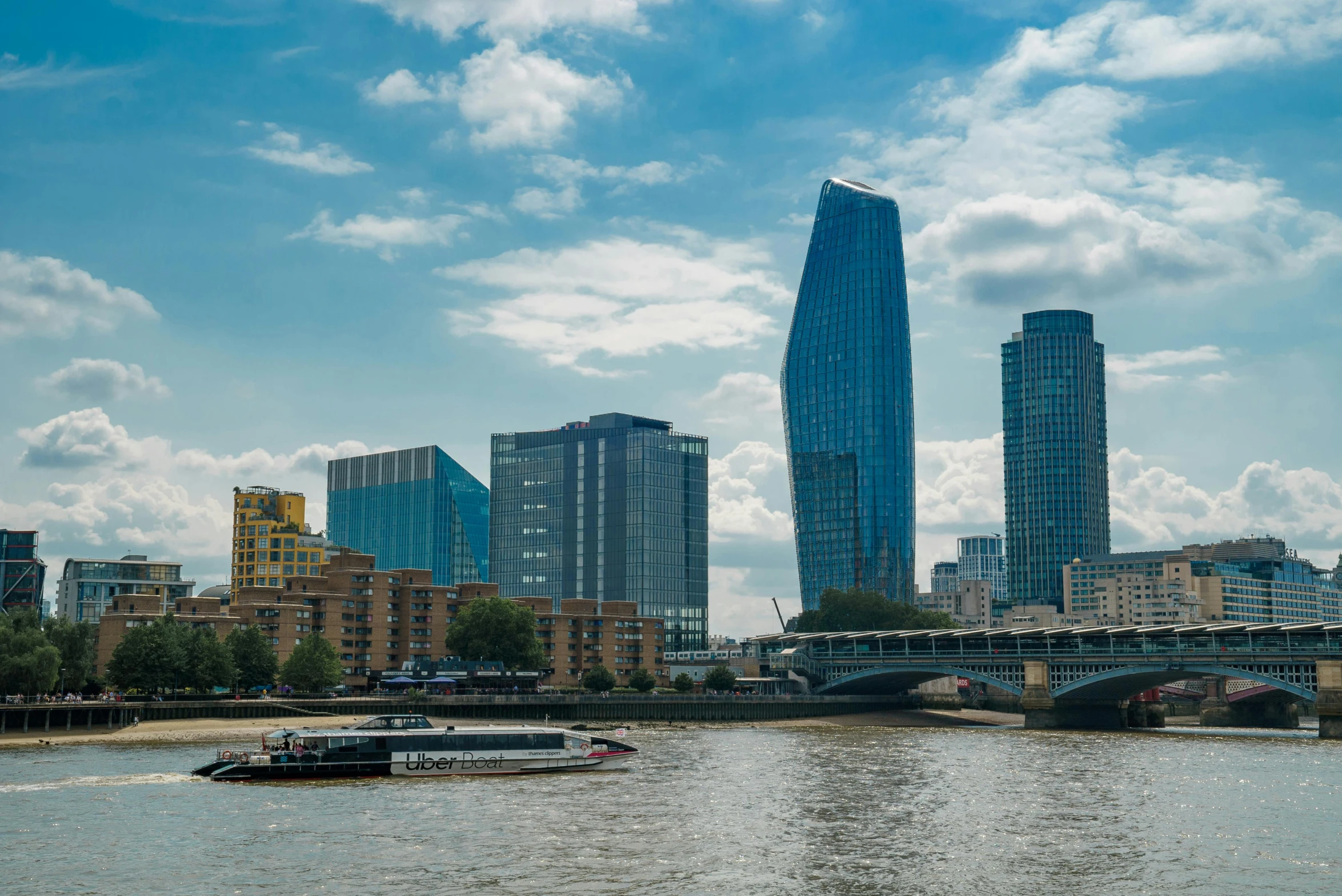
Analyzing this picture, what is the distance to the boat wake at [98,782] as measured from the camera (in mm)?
91438

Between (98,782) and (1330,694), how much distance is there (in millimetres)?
136739

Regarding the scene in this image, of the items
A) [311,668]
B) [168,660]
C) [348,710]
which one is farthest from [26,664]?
[311,668]

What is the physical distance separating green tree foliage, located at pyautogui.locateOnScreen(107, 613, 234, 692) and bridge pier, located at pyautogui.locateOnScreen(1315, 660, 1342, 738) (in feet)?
433

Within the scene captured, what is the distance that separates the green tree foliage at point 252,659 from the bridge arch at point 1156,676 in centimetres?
10653

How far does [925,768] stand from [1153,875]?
5247 cm

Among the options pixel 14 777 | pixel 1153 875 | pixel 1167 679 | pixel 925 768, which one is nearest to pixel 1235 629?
pixel 1167 679

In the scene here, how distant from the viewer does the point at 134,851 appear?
6856cm

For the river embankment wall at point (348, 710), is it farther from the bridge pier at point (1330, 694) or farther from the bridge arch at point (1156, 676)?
the bridge pier at point (1330, 694)

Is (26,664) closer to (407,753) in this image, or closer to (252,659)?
(252,659)

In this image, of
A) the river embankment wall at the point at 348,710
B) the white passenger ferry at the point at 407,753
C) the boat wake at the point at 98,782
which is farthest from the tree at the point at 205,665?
the boat wake at the point at 98,782

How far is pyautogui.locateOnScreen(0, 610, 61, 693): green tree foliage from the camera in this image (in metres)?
153

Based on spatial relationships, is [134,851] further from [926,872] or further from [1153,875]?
[1153,875]

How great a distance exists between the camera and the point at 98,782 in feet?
311

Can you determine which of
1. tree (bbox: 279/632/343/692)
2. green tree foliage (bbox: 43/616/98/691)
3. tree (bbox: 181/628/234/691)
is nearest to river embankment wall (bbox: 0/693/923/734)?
tree (bbox: 181/628/234/691)
